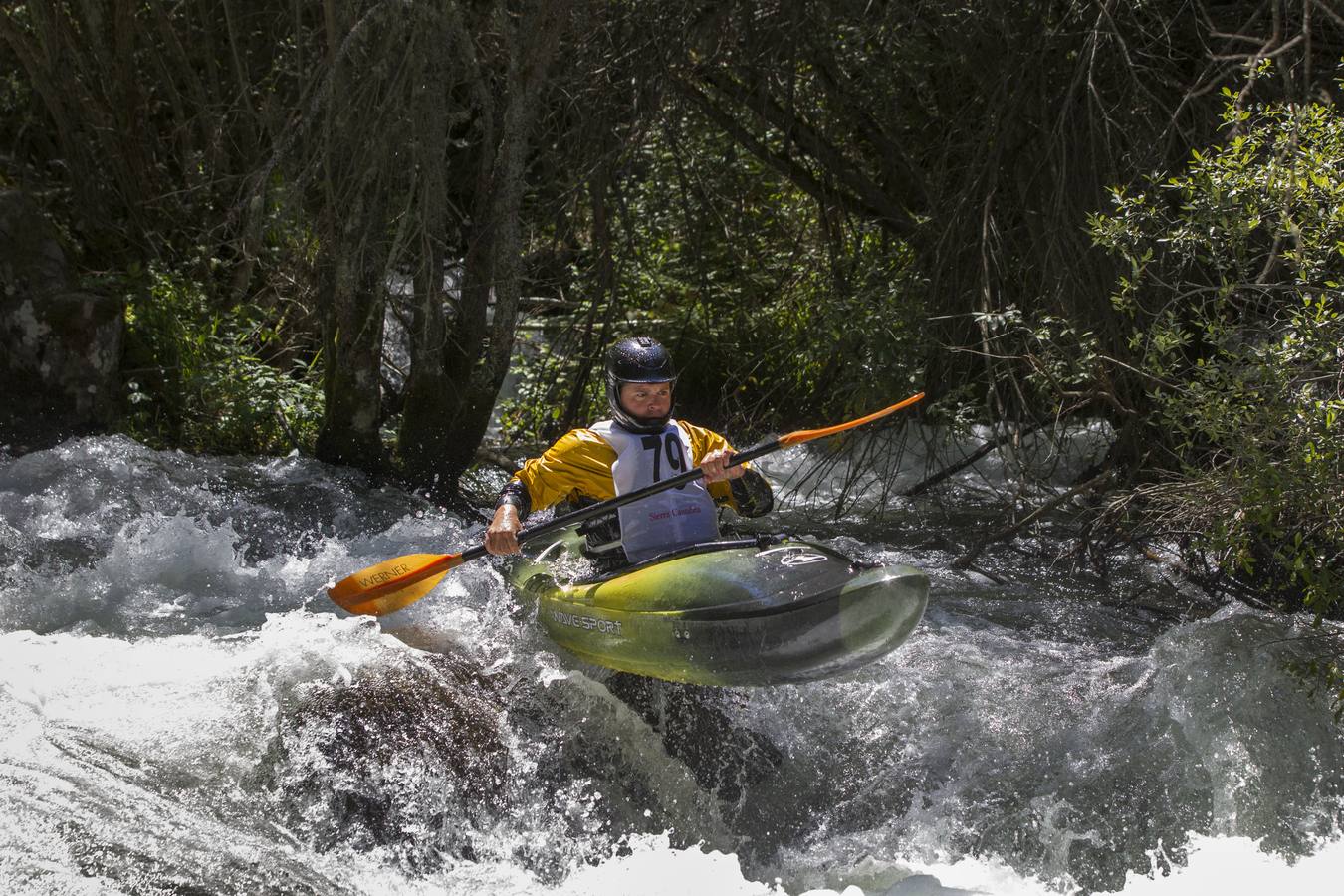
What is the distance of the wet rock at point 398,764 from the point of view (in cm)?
359

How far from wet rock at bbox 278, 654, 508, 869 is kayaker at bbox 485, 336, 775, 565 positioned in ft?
1.80

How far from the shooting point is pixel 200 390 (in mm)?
7340

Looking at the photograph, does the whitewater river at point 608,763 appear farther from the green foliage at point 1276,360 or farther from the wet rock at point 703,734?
the green foliage at point 1276,360

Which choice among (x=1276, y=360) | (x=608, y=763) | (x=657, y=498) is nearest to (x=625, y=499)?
(x=657, y=498)

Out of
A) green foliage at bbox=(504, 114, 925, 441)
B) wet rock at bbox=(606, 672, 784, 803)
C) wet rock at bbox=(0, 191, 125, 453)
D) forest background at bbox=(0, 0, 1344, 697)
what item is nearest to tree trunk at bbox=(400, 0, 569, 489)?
forest background at bbox=(0, 0, 1344, 697)

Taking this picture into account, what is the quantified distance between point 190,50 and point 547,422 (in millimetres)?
3435

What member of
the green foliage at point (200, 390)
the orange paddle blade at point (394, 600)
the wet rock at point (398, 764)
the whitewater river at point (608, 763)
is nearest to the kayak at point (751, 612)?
the whitewater river at point (608, 763)

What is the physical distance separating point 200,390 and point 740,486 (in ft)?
12.6

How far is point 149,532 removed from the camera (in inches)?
220

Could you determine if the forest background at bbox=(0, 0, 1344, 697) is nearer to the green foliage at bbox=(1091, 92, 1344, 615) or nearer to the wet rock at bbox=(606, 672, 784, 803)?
the green foliage at bbox=(1091, 92, 1344, 615)

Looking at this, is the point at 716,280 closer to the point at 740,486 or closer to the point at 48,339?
the point at 48,339

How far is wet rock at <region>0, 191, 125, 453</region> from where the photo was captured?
6.83 meters

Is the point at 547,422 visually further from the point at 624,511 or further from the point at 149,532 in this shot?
the point at 624,511

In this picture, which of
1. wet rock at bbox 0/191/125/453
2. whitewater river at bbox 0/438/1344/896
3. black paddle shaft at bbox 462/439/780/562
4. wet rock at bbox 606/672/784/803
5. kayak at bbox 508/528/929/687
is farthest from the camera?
wet rock at bbox 0/191/125/453
